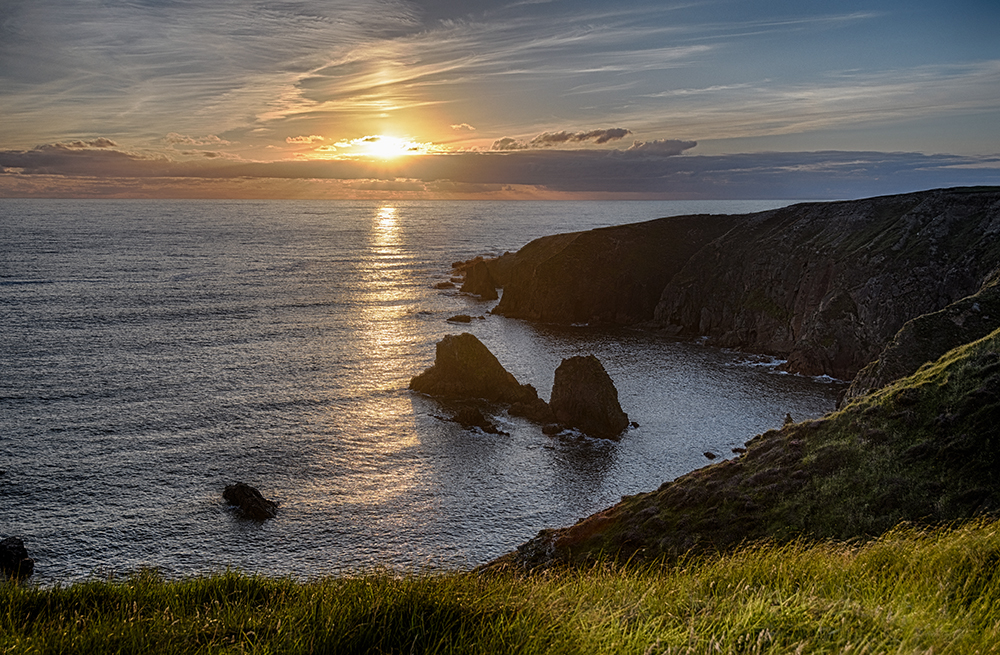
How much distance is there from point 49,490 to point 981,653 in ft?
176

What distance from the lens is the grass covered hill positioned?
24.5m

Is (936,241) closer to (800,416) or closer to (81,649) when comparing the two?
(800,416)

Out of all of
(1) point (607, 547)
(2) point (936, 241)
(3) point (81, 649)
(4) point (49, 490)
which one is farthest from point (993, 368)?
(2) point (936, 241)

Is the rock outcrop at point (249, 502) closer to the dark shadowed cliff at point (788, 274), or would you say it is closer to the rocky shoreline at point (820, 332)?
the rocky shoreline at point (820, 332)

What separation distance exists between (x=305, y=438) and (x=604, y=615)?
52.0 meters

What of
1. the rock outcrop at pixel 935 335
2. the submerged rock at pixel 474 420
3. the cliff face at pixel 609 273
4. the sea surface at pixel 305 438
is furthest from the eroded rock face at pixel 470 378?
the cliff face at pixel 609 273

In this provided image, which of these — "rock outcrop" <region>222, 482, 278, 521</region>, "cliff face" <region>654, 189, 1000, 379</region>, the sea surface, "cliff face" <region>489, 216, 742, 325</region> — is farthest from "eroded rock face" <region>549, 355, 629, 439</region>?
"cliff face" <region>489, 216, 742, 325</region>

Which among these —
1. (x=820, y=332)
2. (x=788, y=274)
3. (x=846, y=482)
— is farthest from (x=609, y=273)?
(x=846, y=482)

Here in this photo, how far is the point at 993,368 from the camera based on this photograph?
89.8ft

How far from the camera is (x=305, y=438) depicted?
5491 centimetres

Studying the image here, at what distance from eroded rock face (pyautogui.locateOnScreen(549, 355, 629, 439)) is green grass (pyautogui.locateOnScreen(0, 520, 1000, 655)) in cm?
4872

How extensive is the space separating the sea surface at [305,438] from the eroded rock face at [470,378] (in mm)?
2676

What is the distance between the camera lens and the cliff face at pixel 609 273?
117625 millimetres

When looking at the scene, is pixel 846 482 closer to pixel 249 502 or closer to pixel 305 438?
pixel 249 502
